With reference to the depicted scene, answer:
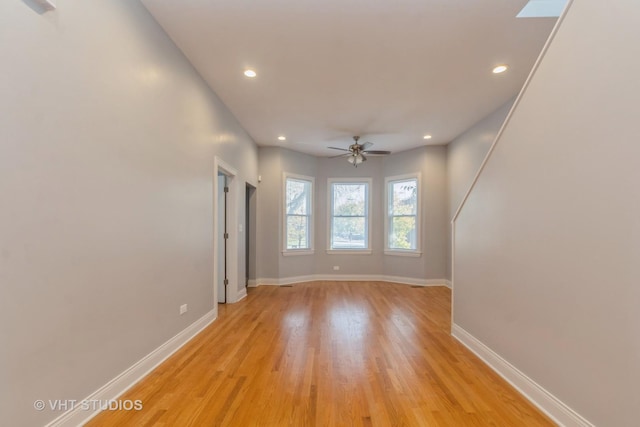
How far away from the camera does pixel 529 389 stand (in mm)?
1931

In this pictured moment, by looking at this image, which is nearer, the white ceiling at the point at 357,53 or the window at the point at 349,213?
the white ceiling at the point at 357,53

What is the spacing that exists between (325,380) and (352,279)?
4462 millimetres

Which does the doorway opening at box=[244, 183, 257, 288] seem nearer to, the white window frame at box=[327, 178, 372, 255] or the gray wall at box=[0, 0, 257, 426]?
the white window frame at box=[327, 178, 372, 255]

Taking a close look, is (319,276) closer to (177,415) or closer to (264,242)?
(264,242)

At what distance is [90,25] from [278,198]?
4.30 meters

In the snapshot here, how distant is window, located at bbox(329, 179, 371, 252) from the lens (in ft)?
22.1

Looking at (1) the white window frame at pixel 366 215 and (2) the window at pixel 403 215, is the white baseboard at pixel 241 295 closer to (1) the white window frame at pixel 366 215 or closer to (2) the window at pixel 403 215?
(1) the white window frame at pixel 366 215

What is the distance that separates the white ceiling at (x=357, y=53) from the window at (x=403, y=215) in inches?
78.9

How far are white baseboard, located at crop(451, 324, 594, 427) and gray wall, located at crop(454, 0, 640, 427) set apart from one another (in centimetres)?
5

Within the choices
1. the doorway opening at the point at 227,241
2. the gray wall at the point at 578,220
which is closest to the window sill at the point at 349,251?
the doorway opening at the point at 227,241

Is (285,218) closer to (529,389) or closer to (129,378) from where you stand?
(129,378)

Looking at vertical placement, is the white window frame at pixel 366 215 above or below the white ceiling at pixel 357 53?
below

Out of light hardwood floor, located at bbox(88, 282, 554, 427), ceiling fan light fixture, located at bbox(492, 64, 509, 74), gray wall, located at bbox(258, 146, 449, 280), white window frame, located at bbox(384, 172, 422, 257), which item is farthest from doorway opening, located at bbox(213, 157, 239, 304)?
ceiling fan light fixture, located at bbox(492, 64, 509, 74)

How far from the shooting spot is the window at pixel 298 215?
6.15 m
